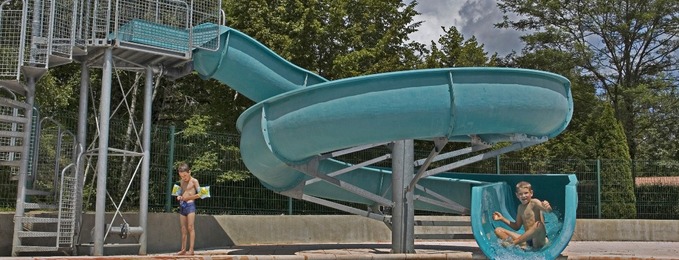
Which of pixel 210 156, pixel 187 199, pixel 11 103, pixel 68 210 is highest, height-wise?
pixel 11 103

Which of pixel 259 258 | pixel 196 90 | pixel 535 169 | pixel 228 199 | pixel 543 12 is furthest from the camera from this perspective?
pixel 543 12

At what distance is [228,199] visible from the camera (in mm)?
16203

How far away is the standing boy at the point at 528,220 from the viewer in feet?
32.9

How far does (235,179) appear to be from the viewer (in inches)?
646

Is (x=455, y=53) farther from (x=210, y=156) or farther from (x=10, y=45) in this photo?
(x=10, y=45)

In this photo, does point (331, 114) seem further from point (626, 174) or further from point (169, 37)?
point (626, 174)

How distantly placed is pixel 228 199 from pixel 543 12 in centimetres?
2848

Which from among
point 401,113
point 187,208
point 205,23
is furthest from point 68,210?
point 401,113

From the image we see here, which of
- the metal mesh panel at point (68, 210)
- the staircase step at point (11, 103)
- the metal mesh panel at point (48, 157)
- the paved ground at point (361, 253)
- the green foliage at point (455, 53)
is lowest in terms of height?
the paved ground at point (361, 253)

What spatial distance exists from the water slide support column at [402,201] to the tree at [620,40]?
2752 cm

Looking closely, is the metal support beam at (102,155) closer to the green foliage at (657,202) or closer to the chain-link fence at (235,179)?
the chain-link fence at (235,179)

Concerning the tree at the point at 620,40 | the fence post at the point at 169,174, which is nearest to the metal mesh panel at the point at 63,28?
the fence post at the point at 169,174

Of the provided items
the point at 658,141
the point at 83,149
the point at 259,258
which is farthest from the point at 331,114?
the point at 658,141

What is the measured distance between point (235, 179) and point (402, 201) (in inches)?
213
